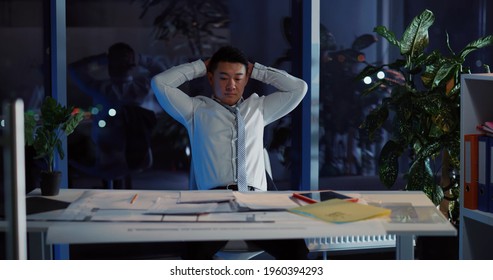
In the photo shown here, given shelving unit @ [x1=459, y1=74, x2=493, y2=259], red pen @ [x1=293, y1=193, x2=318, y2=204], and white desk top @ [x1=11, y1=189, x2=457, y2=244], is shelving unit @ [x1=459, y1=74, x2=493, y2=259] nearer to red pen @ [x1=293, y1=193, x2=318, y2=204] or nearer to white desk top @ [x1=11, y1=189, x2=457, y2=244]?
red pen @ [x1=293, y1=193, x2=318, y2=204]

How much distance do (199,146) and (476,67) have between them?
188 centimetres

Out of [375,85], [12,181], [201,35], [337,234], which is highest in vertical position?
[201,35]

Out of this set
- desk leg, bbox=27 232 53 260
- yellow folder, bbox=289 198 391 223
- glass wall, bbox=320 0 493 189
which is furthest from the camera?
glass wall, bbox=320 0 493 189


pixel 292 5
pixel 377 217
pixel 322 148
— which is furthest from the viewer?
pixel 322 148

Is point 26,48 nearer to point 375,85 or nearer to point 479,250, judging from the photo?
point 375,85

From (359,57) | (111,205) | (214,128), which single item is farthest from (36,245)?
(359,57)

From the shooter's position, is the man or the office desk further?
the man

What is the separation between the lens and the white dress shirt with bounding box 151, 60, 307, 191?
3916 mm

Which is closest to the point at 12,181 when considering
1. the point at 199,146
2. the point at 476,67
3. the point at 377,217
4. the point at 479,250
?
the point at 377,217

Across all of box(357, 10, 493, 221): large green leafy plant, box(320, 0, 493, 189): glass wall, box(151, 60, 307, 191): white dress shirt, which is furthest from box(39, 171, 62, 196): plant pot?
box(320, 0, 493, 189): glass wall

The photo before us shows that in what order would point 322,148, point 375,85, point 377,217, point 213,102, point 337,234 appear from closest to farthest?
point 337,234, point 377,217, point 213,102, point 375,85, point 322,148

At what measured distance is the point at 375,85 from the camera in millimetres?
4402

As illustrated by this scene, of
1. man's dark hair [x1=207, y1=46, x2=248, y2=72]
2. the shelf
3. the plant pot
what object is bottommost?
the shelf

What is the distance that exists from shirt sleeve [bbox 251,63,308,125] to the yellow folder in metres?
1.08
